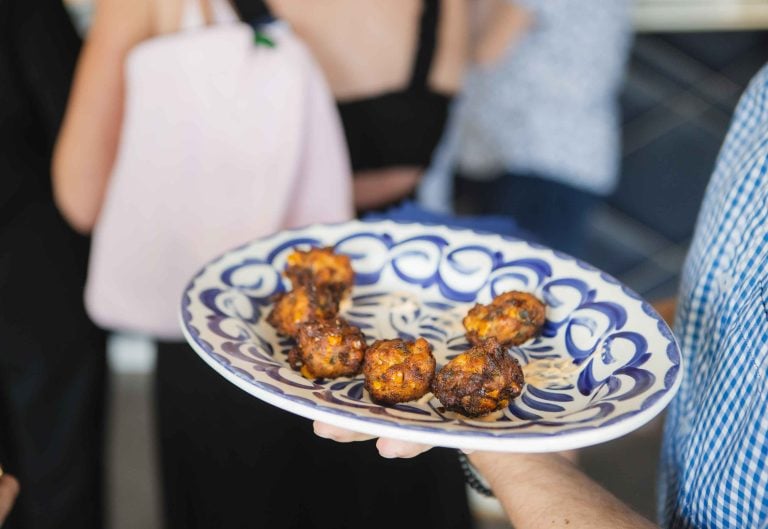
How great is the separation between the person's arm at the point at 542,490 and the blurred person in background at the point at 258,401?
0.20 meters

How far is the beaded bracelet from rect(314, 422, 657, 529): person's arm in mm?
82

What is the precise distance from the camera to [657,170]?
8.69 feet

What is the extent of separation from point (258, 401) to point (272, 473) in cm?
12

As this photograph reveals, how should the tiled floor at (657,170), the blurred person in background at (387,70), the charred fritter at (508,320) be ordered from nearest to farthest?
the charred fritter at (508,320)
the blurred person in background at (387,70)
the tiled floor at (657,170)

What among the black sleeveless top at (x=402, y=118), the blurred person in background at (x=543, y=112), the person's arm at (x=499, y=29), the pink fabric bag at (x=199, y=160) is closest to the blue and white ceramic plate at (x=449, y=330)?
the pink fabric bag at (x=199, y=160)

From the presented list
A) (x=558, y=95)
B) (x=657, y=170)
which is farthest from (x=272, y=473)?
(x=657, y=170)

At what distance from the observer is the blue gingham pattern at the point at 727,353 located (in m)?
0.75

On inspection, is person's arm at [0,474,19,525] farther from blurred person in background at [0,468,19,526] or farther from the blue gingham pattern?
the blue gingham pattern

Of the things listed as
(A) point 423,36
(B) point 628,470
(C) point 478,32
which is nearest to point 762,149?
(A) point 423,36

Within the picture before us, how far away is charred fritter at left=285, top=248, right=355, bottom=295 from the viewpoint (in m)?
1.10

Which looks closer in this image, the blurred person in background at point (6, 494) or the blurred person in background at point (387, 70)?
the blurred person in background at point (6, 494)

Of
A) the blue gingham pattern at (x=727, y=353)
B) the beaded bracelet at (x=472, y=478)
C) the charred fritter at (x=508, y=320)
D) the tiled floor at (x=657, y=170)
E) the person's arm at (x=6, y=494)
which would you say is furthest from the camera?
the tiled floor at (x=657, y=170)

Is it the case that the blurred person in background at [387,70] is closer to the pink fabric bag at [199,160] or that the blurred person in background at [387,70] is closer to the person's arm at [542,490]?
the pink fabric bag at [199,160]

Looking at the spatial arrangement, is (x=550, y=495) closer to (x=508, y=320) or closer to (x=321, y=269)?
(x=508, y=320)
